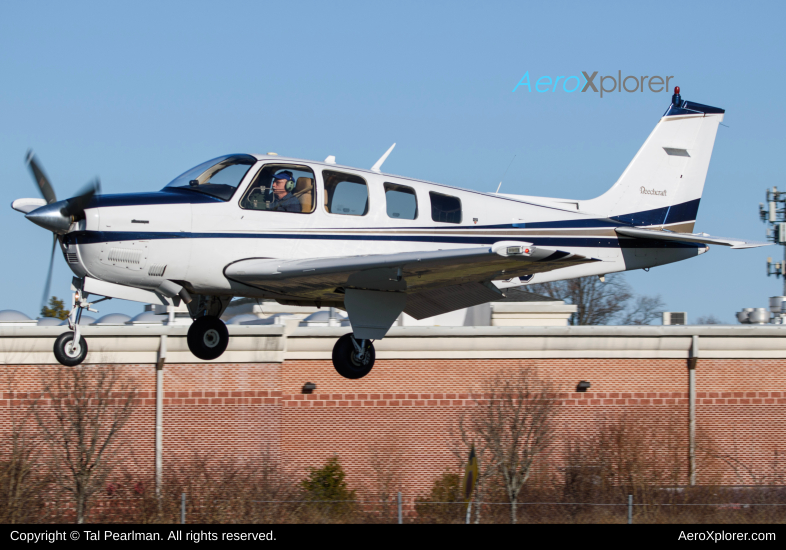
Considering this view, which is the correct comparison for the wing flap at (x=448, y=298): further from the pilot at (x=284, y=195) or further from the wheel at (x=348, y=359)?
the pilot at (x=284, y=195)

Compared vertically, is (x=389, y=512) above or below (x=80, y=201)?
below

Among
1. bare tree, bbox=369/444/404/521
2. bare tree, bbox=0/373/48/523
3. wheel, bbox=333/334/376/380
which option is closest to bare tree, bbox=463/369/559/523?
bare tree, bbox=369/444/404/521

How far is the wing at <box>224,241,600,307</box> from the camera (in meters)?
10.3

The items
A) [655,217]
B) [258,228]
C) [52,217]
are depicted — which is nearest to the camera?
[52,217]

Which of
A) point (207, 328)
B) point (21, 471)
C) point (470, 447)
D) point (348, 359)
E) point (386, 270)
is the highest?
point (386, 270)

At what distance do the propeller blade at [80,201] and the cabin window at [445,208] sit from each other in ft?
14.7

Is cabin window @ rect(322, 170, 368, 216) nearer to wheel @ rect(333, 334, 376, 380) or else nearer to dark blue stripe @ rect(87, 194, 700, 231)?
dark blue stripe @ rect(87, 194, 700, 231)

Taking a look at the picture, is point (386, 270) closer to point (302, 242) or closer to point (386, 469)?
point (302, 242)

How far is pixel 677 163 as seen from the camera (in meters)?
15.2

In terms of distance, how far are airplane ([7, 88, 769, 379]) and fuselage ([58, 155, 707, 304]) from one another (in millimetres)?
15

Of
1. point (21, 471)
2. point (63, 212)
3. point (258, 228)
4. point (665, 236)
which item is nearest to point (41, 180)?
point (63, 212)

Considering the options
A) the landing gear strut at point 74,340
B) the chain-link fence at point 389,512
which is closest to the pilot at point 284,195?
the landing gear strut at point 74,340

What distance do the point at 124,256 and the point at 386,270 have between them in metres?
3.26

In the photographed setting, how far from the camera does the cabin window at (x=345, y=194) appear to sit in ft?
37.2
